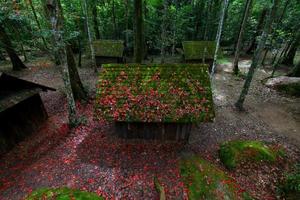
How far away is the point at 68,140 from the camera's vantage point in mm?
10164

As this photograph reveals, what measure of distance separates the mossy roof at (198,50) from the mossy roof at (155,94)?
12886 millimetres

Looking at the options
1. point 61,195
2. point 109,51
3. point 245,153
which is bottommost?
point 245,153

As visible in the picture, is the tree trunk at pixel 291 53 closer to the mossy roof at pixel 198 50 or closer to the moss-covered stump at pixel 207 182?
the mossy roof at pixel 198 50

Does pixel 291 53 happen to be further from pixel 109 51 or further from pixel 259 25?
pixel 109 51

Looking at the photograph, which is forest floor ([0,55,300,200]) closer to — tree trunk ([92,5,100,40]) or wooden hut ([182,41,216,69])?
wooden hut ([182,41,216,69])

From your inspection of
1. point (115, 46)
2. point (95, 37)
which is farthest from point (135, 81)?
point (95, 37)

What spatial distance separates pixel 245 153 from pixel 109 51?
18.9m

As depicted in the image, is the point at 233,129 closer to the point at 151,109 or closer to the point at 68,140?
the point at 151,109

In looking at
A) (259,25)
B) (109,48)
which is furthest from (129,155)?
(259,25)

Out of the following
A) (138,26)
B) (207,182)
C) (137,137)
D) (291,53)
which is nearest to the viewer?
(207,182)

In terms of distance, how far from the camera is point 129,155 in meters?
9.16

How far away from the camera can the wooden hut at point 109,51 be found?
22.3 meters

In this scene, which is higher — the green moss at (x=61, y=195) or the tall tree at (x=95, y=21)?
the tall tree at (x=95, y=21)

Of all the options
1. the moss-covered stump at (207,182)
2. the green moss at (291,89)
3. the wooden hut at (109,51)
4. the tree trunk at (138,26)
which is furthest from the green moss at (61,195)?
the wooden hut at (109,51)
